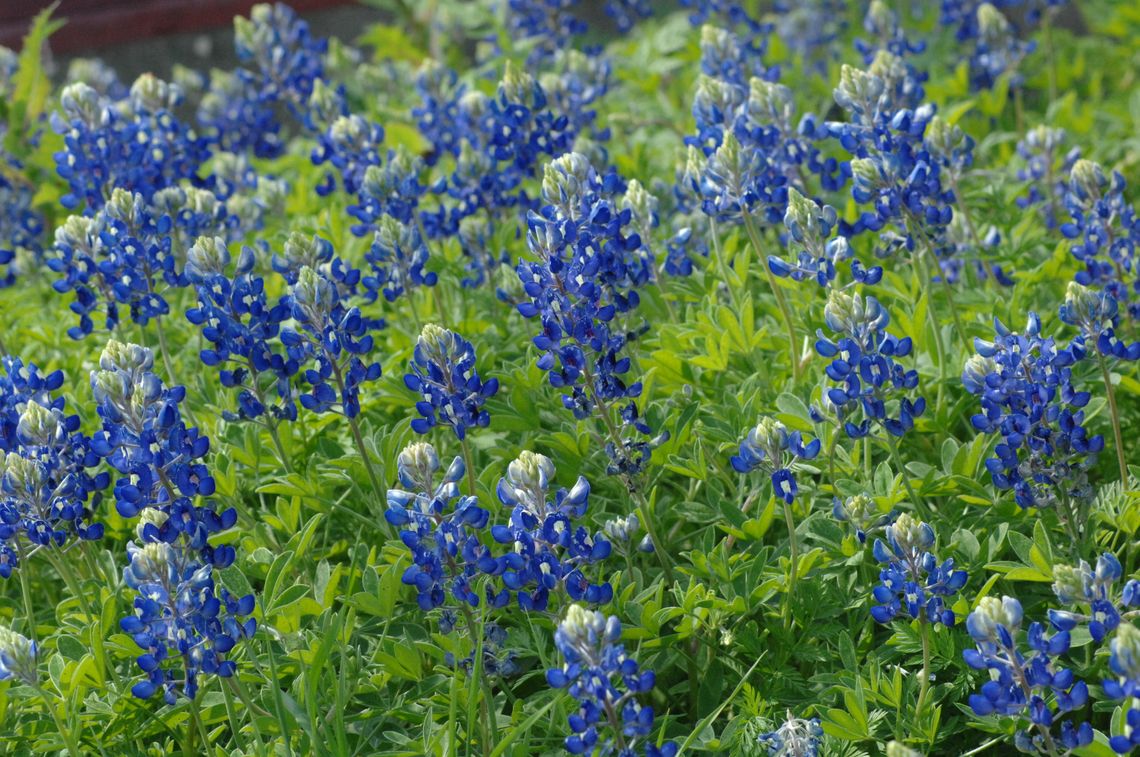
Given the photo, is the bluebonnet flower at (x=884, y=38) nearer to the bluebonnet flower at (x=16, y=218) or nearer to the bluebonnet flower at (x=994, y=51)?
the bluebonnet flower at (x=994, y=51)

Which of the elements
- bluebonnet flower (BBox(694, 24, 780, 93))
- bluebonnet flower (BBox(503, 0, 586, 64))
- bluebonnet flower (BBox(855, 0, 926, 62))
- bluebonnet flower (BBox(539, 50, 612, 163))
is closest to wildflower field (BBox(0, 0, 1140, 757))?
bluebonnet flower (BBox(539, 50, 612, 163))

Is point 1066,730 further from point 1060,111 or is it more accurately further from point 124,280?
point 1060,111

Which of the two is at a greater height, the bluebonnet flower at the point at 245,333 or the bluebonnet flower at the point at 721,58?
the bluebonnet flower at the point at 721,58

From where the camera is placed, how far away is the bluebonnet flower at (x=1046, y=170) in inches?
184

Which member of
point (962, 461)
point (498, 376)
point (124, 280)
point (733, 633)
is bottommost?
point (733, 633)

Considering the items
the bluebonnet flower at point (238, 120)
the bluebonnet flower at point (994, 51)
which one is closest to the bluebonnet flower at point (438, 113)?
the bluebonnet flower at point (238, 120)

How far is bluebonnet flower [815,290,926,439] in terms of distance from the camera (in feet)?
9.66

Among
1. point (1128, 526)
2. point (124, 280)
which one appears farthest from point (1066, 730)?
point (124, 280)

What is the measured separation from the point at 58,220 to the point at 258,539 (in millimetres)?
2887

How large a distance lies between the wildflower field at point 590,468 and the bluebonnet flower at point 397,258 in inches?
0.5

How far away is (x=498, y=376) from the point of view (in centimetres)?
354

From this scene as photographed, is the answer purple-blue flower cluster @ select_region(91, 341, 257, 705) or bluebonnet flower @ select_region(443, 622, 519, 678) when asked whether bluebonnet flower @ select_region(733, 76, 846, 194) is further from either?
purple-blue flower cluster @ select_region(91, 341, 257, 705)

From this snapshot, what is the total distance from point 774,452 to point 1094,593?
0.72m

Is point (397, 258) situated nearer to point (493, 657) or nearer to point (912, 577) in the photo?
point (493, 657)
